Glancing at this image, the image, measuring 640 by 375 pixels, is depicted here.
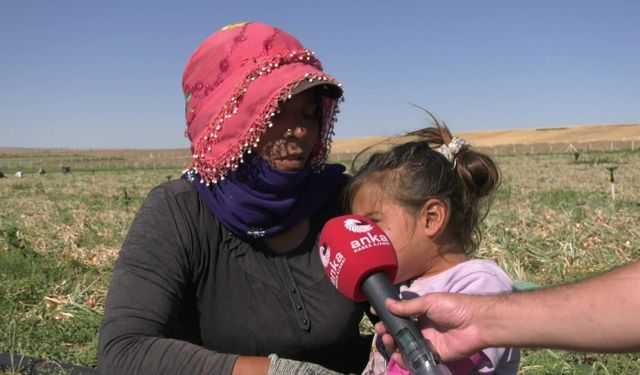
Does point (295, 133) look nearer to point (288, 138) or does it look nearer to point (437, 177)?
point (288, 138)

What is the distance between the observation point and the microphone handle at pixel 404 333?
4.72 ft

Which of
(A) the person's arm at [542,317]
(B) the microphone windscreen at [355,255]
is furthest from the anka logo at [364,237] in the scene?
(A) the person's arm at [542,317]

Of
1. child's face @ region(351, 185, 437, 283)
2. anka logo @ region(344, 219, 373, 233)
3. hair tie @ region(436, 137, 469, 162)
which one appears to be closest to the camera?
anka logo @ region(344, 219, 373, 233)

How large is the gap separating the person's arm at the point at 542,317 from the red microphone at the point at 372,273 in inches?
1.9

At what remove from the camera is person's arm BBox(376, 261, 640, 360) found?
4.73 ft

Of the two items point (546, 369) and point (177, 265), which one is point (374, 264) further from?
point (546, 369)

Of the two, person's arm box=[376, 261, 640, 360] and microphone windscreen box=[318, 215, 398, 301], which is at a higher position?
microphone windscreen box=[318, 215, 398, 301]

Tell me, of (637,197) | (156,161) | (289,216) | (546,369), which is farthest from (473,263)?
(156,161)

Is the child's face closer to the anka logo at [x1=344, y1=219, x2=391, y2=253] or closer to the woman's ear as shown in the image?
the woman's ear

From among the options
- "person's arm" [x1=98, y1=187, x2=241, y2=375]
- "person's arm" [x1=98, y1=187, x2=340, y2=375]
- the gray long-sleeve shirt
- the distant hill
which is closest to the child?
the gray long-sleeve shirt

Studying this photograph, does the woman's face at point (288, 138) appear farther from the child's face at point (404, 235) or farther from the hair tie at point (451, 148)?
the hair tie at point (451, 148)

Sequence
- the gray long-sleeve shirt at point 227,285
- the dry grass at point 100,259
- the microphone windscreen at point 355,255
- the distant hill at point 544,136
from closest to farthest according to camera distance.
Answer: the microphone windscreen at point 355,255
the gray long-sleeve shirt at point 227,285
the dry grass at point 100,259
the distant hill at point 544,136

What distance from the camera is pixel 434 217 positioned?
260 cm

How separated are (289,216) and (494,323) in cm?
118
